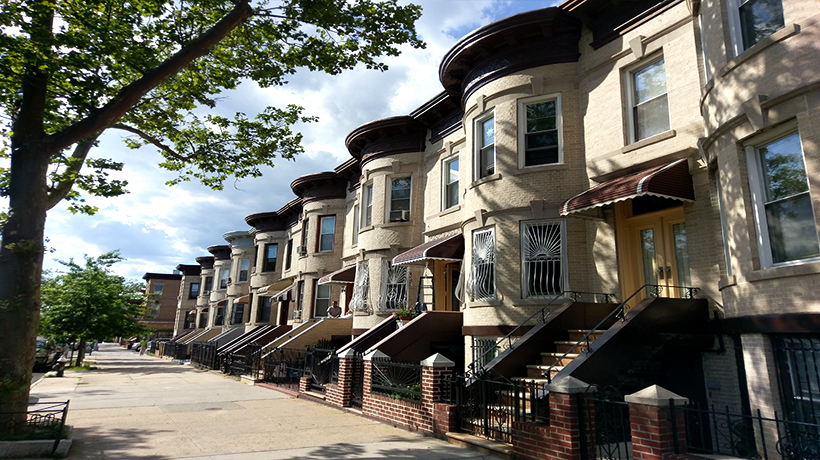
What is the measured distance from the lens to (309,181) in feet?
84.5

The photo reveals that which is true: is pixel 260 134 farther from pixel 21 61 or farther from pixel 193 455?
pixel 193 455

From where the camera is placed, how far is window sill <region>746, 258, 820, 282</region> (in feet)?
21.6

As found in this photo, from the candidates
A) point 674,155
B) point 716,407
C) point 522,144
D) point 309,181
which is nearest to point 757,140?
point 674,155

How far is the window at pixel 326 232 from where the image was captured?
25.0 metres

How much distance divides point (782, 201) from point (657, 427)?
396 cm

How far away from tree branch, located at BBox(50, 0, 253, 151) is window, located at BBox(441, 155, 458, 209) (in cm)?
864

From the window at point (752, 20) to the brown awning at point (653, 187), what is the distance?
87.9 inches

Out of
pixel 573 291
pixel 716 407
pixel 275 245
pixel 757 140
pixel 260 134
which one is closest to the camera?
pixel 757 140

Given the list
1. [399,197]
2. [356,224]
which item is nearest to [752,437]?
[399,197]

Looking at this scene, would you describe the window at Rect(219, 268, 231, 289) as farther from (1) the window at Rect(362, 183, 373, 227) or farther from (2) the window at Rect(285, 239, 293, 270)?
(1) the window at Rect(362, 183, 373, 227)

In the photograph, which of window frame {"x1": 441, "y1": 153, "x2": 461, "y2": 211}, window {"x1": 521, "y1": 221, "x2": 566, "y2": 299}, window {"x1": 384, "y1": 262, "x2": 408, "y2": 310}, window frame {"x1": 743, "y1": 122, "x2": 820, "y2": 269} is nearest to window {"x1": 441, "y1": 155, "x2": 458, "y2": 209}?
window frame {"x1": 441, "y1": 153, "x2": 461, "y2": 211}

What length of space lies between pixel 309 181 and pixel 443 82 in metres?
12.0

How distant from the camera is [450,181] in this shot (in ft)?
56.3

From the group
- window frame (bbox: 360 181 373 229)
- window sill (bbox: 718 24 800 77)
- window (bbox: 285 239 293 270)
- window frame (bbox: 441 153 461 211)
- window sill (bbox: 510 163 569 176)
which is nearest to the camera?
window sill (bbox: 718 24 800 77)
